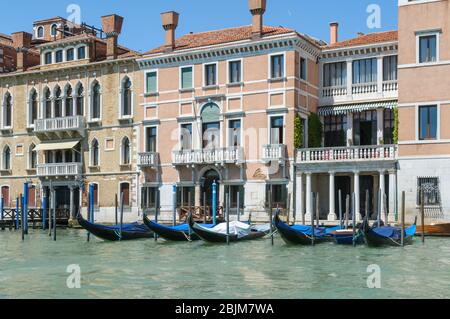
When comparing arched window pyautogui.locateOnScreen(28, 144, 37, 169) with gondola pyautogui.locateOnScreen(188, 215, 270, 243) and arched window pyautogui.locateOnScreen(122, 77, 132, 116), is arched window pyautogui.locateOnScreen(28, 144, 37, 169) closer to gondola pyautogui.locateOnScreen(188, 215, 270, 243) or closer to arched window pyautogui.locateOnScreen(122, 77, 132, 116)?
arched window pyautogui.locateOnScreen(122, 77, 132, 116)

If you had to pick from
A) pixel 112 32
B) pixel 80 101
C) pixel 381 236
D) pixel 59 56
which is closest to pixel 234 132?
pixel 112 32

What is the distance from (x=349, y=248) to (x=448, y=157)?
4867 mm

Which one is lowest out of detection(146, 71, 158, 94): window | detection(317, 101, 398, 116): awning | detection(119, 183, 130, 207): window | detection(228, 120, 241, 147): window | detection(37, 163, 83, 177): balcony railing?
detection(119, 183, 130, 207): window

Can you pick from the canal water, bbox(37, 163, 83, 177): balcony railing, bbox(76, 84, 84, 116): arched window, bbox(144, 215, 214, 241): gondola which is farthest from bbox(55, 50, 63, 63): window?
bbox(144, 215, 214, 241): gondola

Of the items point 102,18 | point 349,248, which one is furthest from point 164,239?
point 102,18

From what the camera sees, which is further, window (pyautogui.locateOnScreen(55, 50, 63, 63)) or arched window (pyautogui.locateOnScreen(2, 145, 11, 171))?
arched window (pyautogui.locateOnScreen(2, 145, 11, 171))

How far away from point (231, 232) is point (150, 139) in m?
7.22

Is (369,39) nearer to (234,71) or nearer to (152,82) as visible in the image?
(234,71)

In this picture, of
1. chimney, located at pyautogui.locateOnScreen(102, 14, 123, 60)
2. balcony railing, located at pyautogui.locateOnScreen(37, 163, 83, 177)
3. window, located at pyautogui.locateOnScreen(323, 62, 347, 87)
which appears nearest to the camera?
window, located at pyautogui.locateOnScreen(323, 62, 347, 87)

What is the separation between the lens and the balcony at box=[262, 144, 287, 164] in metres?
21.0

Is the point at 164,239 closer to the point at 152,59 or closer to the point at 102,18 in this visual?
the point at 152,59

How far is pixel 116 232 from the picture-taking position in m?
18.5

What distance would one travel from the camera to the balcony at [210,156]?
21.7 meters

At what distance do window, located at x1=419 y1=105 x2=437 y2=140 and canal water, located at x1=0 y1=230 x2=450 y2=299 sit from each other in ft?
10.9
